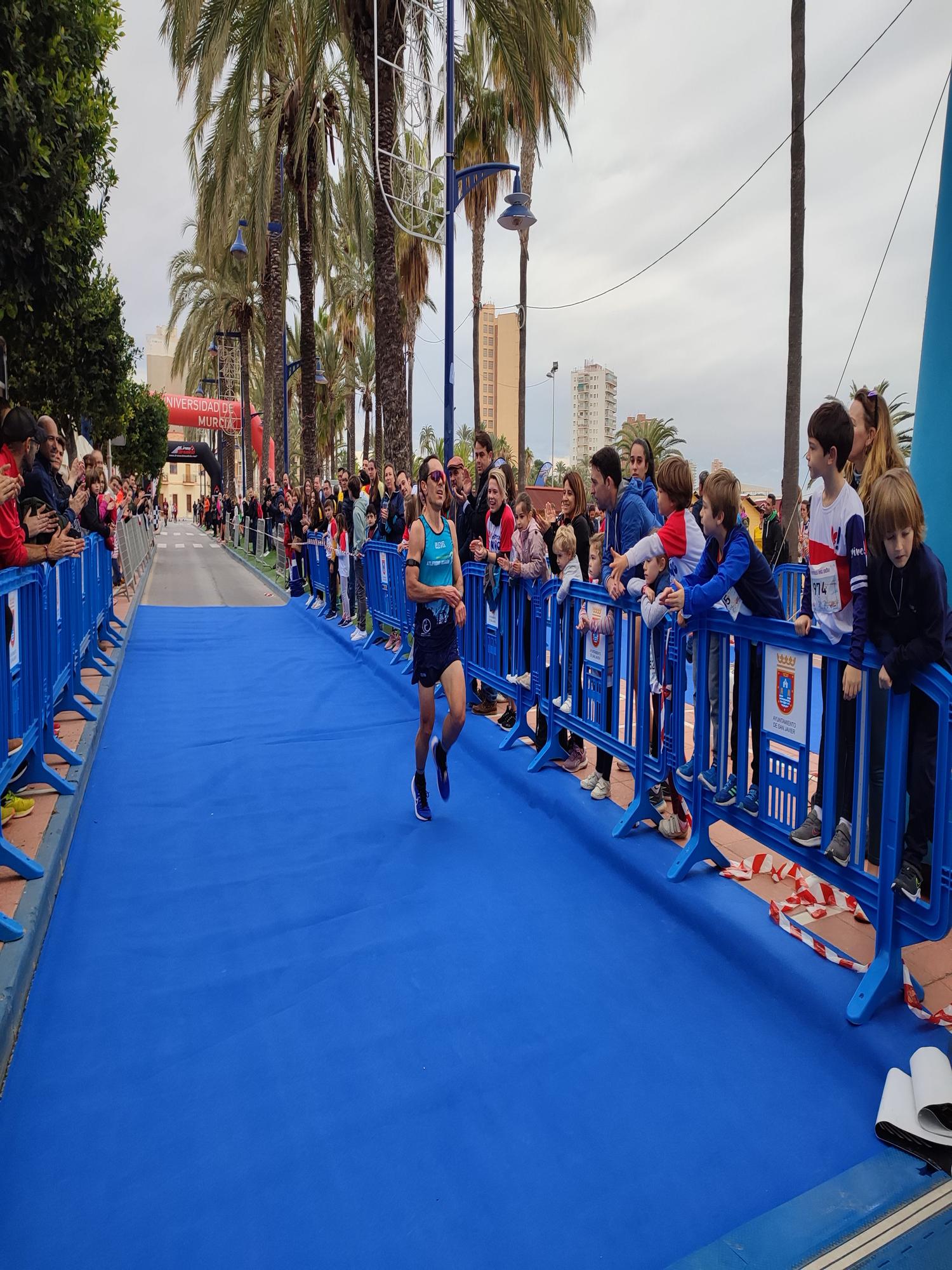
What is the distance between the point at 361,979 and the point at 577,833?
195cm

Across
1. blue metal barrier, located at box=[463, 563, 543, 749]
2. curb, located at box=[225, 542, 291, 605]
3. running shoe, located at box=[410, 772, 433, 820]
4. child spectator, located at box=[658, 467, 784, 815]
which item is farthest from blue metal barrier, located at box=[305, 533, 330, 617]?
child spectator, located at box=[658, 467, 784, 815]

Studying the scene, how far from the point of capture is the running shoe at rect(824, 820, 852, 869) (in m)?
3.37

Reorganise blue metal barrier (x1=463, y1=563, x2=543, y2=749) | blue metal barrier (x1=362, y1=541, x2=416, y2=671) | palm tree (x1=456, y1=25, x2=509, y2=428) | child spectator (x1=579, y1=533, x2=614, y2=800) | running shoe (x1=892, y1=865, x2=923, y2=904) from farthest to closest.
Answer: palm tree (x1=456, y1=25, x2=509, y2=428) < blue metal barrier (x1=362, y1=541, x2=416, y2=671) < blue metal barrier (x1=463, y1=563, x2=543, y2=749) < child spectator (x1=579, y1=533, x2=614, y2=800) < running shoe (x1=892, y1=865, x2=923, y2=904)

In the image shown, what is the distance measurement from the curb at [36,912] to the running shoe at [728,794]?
3177 millimetres

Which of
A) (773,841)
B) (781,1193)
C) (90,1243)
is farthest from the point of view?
(773,841)

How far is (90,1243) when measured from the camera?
2184mm

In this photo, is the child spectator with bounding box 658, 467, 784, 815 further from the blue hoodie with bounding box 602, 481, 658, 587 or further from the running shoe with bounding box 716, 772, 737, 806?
the blue hoodie with bounding box 602, 481, 658, 587

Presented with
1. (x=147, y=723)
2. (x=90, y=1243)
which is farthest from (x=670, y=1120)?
(x=147, y=723)

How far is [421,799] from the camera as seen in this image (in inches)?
208

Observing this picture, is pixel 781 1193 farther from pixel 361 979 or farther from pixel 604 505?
pixel 604 505

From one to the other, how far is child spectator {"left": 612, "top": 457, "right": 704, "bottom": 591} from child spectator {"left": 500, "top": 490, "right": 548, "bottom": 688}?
1250 mm

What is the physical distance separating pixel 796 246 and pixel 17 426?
12.0 metres

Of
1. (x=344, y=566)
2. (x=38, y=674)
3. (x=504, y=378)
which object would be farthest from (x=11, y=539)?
(x=504, y=378)

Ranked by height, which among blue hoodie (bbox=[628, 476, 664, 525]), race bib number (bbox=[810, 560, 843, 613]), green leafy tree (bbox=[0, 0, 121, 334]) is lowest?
race bib number (bbox=[810, 560, 843, 613])
